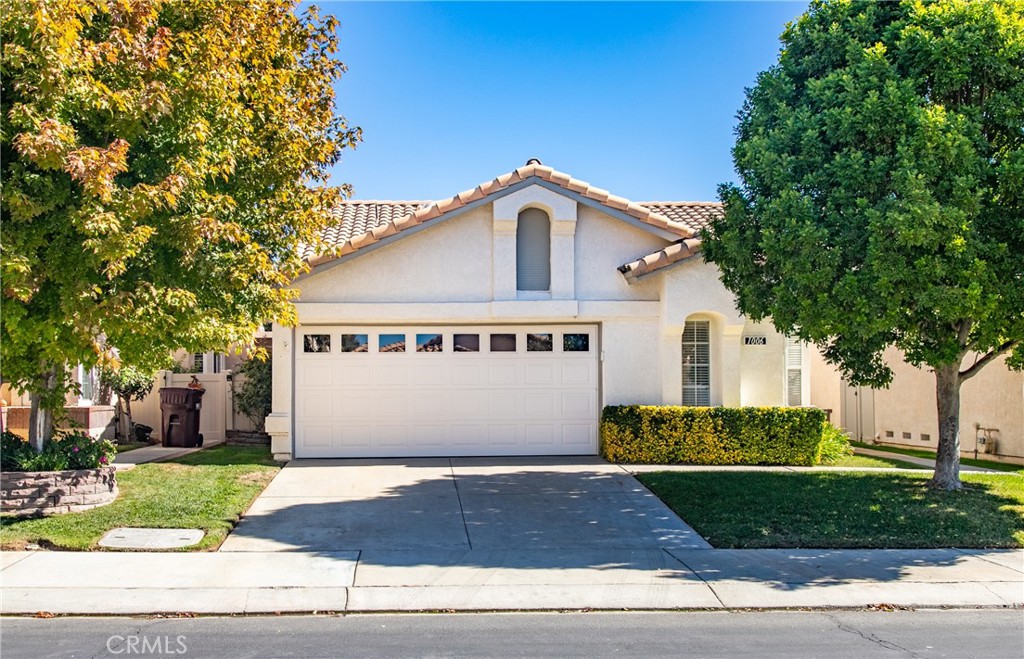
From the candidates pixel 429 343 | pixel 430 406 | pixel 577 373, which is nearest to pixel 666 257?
pixel 577 373

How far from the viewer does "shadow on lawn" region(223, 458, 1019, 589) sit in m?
9.08

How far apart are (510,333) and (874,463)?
22.0 feet

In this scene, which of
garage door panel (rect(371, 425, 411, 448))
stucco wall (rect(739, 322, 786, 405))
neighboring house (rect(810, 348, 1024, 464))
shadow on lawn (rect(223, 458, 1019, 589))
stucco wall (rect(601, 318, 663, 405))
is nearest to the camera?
shadow on lawn (rect(223, 458, 1019, 589))

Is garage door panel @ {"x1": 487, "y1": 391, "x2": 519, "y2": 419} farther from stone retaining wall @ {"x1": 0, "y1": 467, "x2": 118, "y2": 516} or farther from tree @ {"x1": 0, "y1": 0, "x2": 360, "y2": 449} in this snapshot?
stone retaining wall @ {"x1": 0, "y1": 467, "x2": 118, "y2": 516}

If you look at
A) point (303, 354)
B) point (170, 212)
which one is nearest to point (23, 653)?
point (170, 212)

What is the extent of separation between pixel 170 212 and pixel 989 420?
15.1m

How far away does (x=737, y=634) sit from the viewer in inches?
276

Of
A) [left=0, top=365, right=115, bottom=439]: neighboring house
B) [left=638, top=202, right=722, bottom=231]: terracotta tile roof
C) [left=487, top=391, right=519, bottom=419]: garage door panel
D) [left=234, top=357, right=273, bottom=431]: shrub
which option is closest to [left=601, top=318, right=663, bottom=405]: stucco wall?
[left=487, top=391, right=519, bottom=419]: garage door panel

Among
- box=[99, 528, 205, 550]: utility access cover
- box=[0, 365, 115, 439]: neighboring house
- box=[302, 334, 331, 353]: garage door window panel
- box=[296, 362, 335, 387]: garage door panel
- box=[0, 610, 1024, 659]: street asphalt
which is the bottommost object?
box=[0, 610, 1024, 659]: street asphalt

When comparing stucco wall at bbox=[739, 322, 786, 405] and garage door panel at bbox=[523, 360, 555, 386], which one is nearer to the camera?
garage door panel at bbox=[523, 360, 555, 386]

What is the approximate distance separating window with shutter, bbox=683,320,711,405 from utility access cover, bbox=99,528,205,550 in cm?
884

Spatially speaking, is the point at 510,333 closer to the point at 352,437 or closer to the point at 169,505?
the point at 352,437

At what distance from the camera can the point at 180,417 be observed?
57.3 feet

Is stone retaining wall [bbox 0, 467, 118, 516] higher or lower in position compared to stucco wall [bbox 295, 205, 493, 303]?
lower
